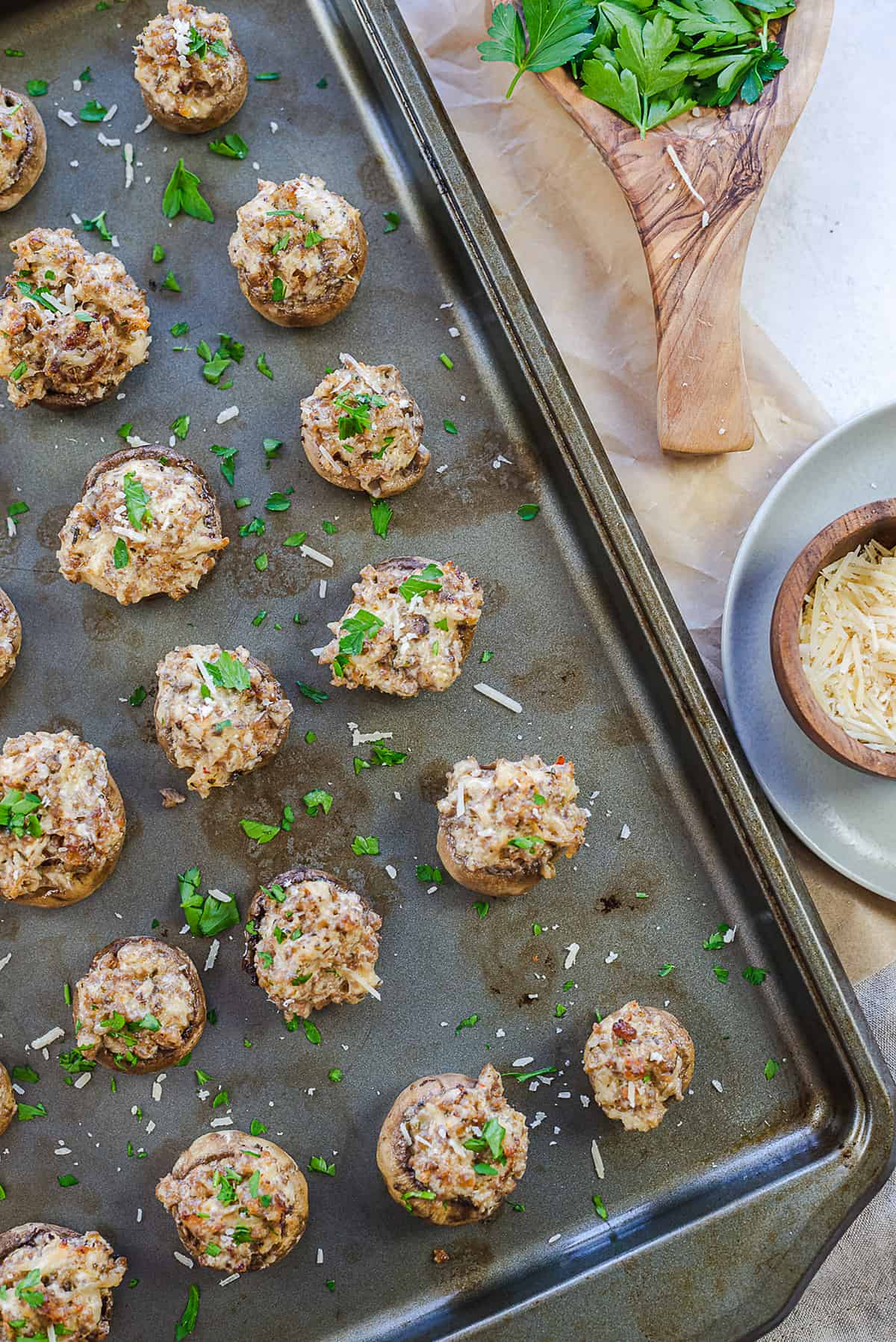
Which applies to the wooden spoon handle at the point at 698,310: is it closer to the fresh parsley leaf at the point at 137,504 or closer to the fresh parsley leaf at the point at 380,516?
the fresh parsley leaf at the point at 380,516

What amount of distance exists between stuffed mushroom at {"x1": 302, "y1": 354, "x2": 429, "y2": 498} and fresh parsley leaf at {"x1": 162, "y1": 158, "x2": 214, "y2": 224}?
2.63ft

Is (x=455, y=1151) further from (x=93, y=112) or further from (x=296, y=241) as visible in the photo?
(x=93, y=112)

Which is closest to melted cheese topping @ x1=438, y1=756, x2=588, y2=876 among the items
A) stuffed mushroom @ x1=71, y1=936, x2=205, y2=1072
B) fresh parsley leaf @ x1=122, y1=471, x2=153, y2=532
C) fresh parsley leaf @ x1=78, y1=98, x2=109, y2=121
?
stuffed mushroom @ x1=71, y1=936, x2=205, y2=1072

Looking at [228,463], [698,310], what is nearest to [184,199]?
[228,463]

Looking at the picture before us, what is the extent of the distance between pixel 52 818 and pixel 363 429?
159 centimetres

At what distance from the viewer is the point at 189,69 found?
12.1ft

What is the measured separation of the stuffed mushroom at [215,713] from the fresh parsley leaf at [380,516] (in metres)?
0.64

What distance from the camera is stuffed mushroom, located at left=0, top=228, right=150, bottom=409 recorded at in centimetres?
360

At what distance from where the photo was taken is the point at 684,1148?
3.70 metres

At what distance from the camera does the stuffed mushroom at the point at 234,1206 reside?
334 cm

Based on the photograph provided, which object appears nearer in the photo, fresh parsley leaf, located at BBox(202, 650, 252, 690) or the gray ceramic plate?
fresh parsley leaf, located at BBox(202, 650, 252, 690)

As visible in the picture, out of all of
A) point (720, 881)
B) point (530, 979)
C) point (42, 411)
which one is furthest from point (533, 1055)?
point (42, 411)

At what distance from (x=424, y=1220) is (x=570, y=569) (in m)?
2.24

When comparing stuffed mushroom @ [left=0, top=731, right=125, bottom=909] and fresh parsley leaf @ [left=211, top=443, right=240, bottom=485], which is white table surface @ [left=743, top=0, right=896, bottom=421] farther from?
stuffed mushroom @ [left=0, top=731, right=125, bottom=909]
